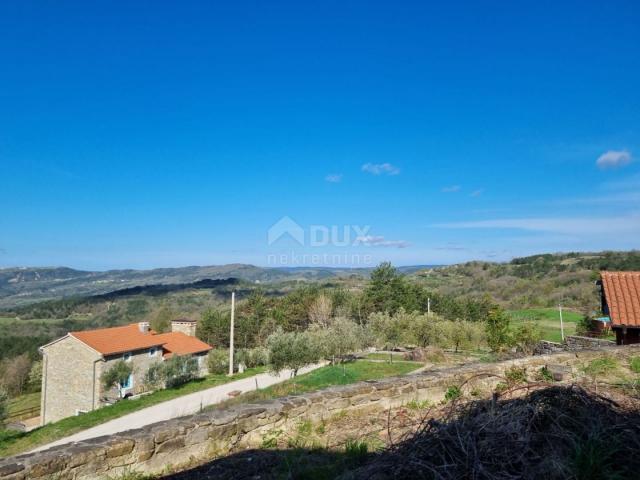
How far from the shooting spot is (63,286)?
466 feet

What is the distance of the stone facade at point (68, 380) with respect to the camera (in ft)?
74.5

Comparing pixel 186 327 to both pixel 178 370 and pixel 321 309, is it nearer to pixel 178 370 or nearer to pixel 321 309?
pixel 178 370

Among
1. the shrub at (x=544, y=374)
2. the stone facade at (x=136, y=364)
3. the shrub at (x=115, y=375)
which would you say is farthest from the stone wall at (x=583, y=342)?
the shrub at (x=115, y=375)

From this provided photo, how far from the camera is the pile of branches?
7.92ft

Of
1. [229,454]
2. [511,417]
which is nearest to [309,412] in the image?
[229,454]

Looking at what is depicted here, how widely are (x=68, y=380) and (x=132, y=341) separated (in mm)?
4039

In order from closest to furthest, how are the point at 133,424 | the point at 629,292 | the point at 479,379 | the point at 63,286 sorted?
the point at 479,379
the point at 629,292
the point at 133,424
the point at 63,286

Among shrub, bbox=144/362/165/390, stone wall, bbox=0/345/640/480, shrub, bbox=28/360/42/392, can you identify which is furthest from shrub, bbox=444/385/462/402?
shrub, bbox=28/360/42/392

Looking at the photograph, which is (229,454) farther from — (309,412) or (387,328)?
(387,328)

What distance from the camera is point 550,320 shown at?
34.8 m

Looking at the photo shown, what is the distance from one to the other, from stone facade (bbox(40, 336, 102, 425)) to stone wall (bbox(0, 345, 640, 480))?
22131 millimetres

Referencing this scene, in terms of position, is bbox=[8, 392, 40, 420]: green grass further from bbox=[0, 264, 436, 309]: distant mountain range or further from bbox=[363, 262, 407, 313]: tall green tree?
bbox=[0, 264, 436, 309]: distant mountain range

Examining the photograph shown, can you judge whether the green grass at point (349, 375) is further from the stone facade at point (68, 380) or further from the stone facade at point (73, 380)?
the stone facade at point (68, 380)

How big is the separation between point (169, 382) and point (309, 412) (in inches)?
848
